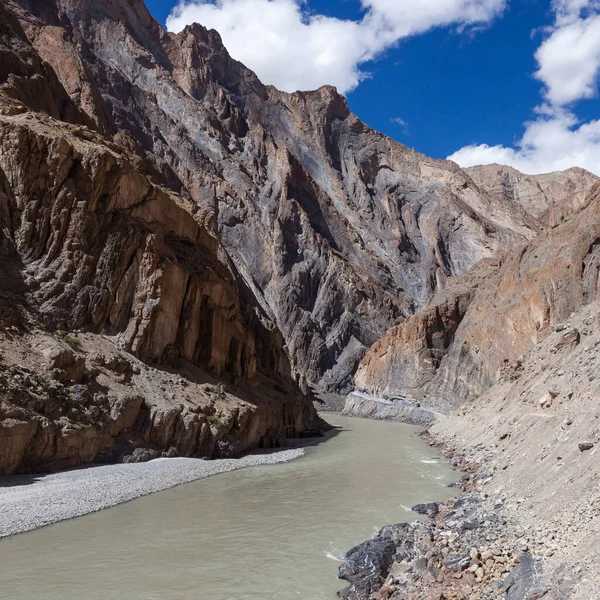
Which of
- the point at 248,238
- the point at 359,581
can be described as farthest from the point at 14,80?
the point at 248,238

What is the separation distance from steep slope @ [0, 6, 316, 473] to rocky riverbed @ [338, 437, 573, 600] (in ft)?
42.9

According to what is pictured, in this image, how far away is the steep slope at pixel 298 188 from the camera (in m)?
106

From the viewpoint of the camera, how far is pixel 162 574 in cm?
1130

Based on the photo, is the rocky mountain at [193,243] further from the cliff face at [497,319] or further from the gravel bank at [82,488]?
the gravel bank at [82,488]

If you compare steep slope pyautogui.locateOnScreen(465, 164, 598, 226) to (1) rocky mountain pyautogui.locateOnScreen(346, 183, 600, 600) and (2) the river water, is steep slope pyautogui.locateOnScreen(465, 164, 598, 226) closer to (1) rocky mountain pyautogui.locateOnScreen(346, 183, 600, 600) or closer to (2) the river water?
(1) rocky mountain pyautogui.locateOnScreen(346, 183, 600, 600)

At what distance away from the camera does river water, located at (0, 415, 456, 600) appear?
35.0 ft

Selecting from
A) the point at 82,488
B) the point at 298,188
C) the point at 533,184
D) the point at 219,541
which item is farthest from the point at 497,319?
the point at 533,184

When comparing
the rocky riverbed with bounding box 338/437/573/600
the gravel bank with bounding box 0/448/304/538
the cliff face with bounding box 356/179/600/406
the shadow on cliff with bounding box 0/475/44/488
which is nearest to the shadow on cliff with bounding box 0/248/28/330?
the shadow on cliff with bounding box 0/475/44/488

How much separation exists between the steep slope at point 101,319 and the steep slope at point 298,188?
4356 cm

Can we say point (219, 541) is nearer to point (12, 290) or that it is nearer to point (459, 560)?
point (459, 560)

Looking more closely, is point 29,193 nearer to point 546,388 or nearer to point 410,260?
point 546,388

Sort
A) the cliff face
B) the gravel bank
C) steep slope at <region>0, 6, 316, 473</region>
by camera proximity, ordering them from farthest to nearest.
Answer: the cliff face → steep slope at <region>0, 6, 316, 473</region> → the gravel bank

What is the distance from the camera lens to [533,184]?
592ft

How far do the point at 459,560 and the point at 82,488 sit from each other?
41.7ft
